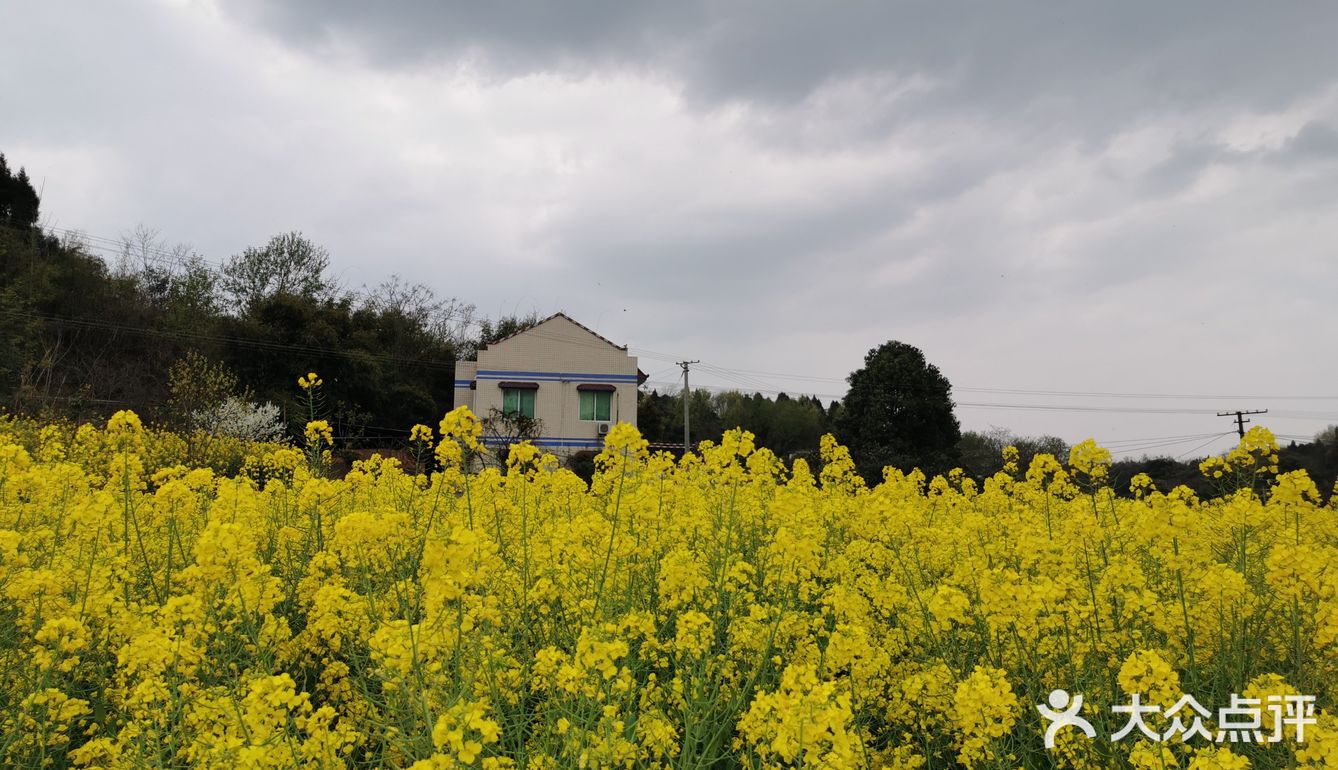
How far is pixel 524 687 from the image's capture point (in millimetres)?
3199

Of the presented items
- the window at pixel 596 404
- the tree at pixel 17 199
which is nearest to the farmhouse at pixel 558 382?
the window at pixel 596 404

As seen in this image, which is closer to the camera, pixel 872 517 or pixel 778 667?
pixel 778 667

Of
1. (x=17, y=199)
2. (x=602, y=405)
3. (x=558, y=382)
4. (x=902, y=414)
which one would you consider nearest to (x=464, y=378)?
(x=558, y=382)

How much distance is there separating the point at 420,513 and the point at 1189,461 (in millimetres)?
14339

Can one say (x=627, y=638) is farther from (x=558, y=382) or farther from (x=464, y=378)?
(x=464, y=378)

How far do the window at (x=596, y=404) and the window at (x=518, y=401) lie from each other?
85.7 inches

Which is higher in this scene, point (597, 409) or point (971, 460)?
point (597, 409)

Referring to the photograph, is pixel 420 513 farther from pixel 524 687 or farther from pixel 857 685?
pixel 857 685

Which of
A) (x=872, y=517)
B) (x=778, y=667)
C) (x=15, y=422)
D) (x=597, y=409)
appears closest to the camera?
(x=778, y=667)

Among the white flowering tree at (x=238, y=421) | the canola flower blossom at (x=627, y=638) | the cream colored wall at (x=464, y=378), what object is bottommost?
the canola flower blossom at (x=627, y=638)

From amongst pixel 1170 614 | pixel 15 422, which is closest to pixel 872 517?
pixel 1170 614

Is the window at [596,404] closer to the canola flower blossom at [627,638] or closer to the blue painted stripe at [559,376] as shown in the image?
the blue painted stripe at [559,376]

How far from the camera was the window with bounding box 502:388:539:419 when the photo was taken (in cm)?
3130

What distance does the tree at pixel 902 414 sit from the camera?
1077 inches
